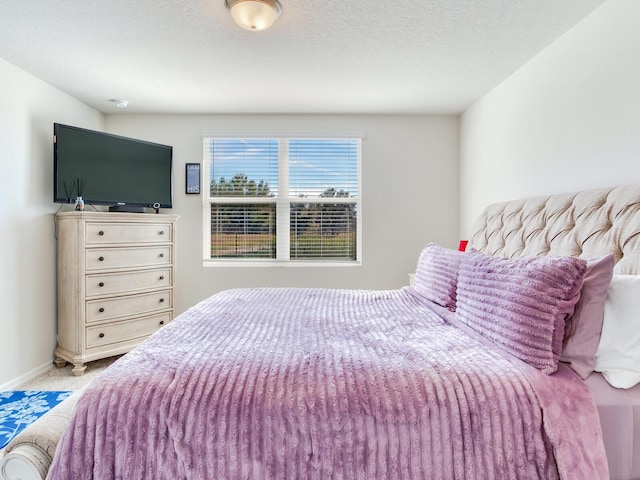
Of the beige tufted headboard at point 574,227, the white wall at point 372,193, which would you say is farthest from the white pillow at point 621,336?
the white wall at point 372,193

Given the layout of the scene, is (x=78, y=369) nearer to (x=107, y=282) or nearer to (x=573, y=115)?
(x=107, y=282)

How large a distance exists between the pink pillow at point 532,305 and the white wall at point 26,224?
10.4 ft

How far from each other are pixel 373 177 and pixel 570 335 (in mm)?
2788

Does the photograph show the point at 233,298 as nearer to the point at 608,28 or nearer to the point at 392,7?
the point at 392,7

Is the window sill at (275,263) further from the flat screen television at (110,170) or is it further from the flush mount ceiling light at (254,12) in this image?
the flush mount ceiling light at (254,12)

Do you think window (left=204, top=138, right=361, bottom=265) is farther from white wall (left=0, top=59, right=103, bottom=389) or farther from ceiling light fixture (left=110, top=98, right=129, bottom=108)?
white wall (left=0, top=59, right=103, bottom=389)

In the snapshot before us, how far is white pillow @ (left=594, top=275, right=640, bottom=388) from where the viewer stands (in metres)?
1.05

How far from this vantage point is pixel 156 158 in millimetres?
3498

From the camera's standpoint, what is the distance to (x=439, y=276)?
1.98 m

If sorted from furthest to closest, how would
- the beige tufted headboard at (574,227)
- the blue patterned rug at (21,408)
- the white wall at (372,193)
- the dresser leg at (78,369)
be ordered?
the white wall at (372,193) → the dresser leg at (78,369) → the blue patterned rug at (21,408) → the beige tufted headboard at (574,227)

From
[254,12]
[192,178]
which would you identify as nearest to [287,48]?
[254,12]

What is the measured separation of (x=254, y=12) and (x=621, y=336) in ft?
6.91

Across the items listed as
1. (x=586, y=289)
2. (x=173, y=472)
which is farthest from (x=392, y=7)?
(x=173, y=472)

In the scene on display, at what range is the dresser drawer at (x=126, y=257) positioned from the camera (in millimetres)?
2796
